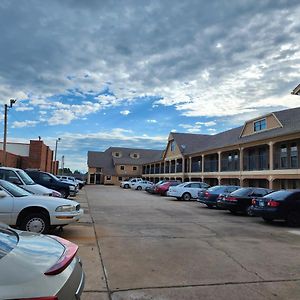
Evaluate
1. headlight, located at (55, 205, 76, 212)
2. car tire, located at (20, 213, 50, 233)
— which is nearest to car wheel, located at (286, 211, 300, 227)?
headlight, located at (55, 205, 76, 212)

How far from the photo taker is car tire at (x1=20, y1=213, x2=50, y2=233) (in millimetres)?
9586

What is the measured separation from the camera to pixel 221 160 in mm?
36156

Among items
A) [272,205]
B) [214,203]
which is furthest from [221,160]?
[272,205]

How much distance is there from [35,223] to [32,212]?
0.30m

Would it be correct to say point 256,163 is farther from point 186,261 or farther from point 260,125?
point 186,261

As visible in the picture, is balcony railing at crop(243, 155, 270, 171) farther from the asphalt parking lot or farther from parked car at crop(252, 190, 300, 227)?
the asphalt parking lot

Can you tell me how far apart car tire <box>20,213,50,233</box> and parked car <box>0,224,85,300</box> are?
5825 mm

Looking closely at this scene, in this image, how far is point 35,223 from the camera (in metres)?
9.61

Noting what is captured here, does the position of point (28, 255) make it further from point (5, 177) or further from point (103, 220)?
point (5, 177)

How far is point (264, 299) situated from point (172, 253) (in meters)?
3.11

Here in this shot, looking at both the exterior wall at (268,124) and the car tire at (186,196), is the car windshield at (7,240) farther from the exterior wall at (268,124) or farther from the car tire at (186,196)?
the exterior wall at (268,124)

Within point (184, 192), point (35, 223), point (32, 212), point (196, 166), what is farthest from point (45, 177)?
point (196, 166)

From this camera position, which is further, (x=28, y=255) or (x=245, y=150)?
(x=245, y=150)

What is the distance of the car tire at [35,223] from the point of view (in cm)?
959
